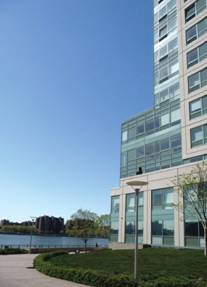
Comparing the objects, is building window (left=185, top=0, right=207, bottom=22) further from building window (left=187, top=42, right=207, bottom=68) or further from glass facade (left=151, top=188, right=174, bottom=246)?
glass facade (left=151, top=188, right=174, bottom=246)

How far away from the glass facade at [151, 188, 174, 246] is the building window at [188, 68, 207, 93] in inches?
436

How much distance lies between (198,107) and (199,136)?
3.16 meters

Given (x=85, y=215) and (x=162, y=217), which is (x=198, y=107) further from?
(x=85, y=215)

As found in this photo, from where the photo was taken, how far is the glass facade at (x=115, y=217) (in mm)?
46938

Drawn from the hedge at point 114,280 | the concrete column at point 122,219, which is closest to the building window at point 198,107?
the concrete column at point 122,219

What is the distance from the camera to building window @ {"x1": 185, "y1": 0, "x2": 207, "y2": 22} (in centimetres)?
3991

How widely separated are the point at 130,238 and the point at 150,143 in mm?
11652

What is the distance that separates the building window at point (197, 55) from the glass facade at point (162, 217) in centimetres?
1394

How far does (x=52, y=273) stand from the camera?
1939 cm

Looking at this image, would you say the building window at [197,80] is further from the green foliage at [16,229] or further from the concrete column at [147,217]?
the green foliage at [16,229]

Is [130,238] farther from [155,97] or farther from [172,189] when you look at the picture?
[155,97]

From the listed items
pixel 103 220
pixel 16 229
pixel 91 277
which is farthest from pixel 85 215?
pixel 91 277

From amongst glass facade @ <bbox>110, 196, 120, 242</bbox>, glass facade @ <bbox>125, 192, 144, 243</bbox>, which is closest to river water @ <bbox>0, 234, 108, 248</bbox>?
glass facade @ <bbox>110, 196, 120, 242</bbox>

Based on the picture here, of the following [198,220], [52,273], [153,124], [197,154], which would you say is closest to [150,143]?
[153,124]
